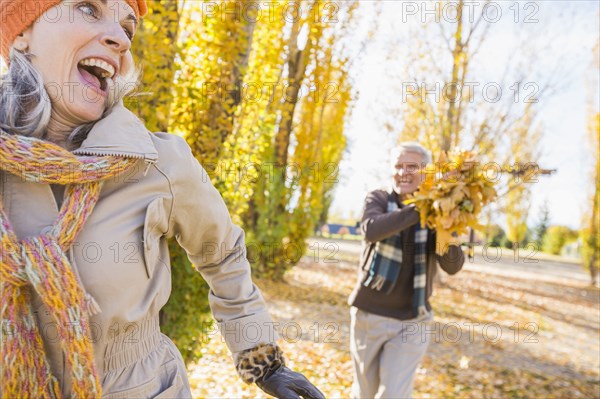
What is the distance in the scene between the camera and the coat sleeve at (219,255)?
155 centimetres

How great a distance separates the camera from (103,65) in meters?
1.49

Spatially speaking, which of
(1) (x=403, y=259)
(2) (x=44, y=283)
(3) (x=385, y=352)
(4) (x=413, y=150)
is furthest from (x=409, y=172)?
(2) (x=44, y=283)

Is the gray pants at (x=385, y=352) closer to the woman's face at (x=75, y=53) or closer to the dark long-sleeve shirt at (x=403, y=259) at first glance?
the dark long-sleeve shirt at (x=403, y=259)

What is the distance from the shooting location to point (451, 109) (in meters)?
12.2

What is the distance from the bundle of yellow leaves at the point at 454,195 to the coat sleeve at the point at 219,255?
176 centimetres

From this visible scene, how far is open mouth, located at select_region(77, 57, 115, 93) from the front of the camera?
146 cm

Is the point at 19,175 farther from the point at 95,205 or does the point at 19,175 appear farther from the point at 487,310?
the point at 487,310

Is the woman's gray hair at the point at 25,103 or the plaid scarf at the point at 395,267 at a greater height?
the woman's gray hair at the point at 25,103

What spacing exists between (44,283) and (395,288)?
2.62m

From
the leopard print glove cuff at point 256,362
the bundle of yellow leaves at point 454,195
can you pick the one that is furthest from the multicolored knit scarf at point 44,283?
the bundle of yellow leaves at point 454,195

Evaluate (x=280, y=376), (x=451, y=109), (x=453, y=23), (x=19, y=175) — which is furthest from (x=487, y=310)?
(x=19, y=175)

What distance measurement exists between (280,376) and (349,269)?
15377 millimetres

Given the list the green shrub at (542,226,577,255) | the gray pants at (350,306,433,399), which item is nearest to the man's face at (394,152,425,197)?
the gray pants at (350,306,433,399)

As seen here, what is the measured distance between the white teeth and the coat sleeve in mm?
292
